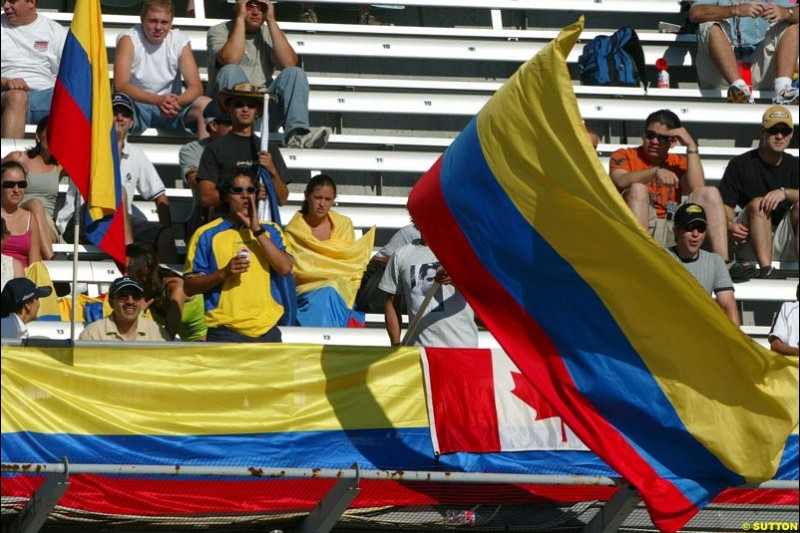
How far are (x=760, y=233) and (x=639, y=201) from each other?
0.86 meters

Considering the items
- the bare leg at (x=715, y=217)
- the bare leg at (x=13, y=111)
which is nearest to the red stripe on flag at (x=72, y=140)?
the bare leg at (x=13, y=111)

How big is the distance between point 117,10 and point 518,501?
22.5 ft

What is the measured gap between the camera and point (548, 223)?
22.2 ft

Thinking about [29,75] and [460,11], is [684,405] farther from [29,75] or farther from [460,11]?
[460,11]

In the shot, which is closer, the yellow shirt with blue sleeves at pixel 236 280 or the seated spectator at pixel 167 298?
the yellow shirt with blue sleeves at pixel 236 280

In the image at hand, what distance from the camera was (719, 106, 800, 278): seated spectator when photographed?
10.1 meters

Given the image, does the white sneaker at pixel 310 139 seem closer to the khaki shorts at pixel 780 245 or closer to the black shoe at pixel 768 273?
the khaki shorts at pixel 780 245

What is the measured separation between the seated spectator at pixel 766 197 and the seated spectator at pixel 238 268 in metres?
3.24

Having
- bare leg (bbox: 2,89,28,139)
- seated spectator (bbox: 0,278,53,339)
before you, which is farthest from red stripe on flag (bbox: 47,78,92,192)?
bare leg (bbox: 2,89,28,139)

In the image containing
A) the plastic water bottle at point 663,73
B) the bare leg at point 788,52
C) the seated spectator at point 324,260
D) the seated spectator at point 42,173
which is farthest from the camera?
the plastic water bottle at point 663,73

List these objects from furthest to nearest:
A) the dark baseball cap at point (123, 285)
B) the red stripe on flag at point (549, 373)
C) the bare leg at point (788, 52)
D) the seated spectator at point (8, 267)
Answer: the bare leg at point (788, 52) → the seated spectator at point (8, 267) → the dark baseball cap at point (123, 285) → the red stripe on flag at point (549, 373)

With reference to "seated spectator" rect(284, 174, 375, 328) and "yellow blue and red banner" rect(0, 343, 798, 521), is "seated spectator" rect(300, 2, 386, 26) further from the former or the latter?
"yellow blue and red banner" rect(0, 343, 798, 521)

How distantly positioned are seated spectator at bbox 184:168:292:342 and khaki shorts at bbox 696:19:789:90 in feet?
15.7

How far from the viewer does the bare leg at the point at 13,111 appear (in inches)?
398
